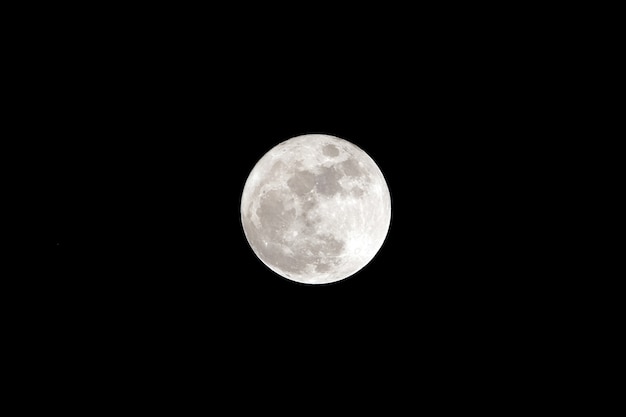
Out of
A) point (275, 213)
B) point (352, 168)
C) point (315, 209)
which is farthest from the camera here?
point (352, 168)

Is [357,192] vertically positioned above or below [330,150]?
below

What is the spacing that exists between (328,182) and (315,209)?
33 cm

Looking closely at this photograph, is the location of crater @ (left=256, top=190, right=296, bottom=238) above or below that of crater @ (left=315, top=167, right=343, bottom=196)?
below

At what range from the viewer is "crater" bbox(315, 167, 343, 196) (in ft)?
14.8

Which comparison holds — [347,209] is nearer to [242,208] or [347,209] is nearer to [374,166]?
[374,166]

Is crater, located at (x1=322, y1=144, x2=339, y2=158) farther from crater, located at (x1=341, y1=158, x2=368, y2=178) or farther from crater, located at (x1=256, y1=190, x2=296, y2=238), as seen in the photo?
crater, located at (x1=256, y1=190, x2=296, y2=238)

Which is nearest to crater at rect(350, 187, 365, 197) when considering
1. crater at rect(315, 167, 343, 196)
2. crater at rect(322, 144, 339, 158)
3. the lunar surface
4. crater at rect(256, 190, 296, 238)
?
the lunar surface

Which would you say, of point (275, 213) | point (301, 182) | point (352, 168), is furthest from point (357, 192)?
point (275, 213)

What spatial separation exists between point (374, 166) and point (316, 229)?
122cm

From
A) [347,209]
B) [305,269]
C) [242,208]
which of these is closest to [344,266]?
[305,269]

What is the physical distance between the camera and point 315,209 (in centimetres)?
446

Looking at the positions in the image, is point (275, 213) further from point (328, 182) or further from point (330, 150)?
point (330, 150)

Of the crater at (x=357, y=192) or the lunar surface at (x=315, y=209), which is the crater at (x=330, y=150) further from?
the crater at (x=357, y=192)

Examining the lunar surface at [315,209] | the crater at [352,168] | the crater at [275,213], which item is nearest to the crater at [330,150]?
the lunar surface at [315,209]
